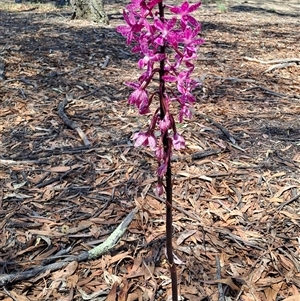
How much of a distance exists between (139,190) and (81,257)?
0.68 meters

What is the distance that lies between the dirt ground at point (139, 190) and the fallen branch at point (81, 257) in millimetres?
23

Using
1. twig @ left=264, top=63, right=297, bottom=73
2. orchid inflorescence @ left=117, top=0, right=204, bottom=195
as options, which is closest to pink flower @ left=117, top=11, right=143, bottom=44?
orchid inflorescence @ left=117, top=0, right=204, bottom=195

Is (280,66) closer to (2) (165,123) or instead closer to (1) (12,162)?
(1) (12,162)

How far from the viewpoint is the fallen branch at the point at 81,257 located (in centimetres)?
201

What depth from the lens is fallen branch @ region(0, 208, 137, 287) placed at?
2012mm

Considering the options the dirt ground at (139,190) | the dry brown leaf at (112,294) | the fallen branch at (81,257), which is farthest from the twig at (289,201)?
the dry brown leaf at (112,294)

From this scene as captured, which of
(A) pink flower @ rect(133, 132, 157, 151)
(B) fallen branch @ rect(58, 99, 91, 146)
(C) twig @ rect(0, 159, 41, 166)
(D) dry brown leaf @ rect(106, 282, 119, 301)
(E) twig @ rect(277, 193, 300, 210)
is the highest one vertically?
(A) pink flower @ rect(133, 132, 157, 151)

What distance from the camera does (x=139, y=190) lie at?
2.68 m

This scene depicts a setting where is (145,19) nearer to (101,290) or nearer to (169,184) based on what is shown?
(169,184)

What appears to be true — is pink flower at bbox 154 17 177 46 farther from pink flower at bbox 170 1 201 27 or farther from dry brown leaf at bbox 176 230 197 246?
dry brown leaf at bbox 176 230 197 246

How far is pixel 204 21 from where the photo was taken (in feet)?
32.0

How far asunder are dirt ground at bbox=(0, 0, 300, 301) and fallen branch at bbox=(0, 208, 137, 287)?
0.08 feet

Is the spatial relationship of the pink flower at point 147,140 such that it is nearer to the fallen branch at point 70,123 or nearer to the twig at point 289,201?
the twig at point 289,201

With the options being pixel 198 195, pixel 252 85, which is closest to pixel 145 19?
pixel 198 195
